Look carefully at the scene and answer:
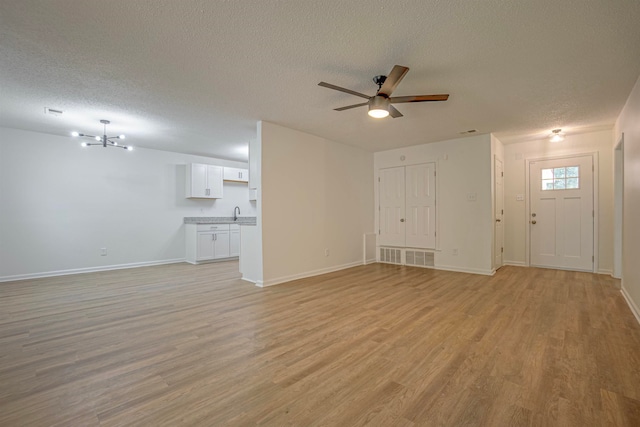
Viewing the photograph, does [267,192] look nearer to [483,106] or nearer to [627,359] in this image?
[483,106]

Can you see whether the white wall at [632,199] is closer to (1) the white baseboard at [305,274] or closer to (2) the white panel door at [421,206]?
(2) the white panel door at [421,206]

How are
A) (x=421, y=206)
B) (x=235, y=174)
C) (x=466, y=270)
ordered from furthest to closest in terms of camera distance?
(x=235, y=174) < (x=421, y=206) < (x=466, y=270)

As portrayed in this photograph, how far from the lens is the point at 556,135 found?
515 centimetres

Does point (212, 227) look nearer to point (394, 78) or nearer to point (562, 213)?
point (394, 78)

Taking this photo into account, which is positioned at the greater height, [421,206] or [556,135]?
[556,135]

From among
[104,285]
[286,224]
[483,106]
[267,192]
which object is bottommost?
[104,285]

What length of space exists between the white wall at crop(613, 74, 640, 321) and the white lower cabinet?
684cm

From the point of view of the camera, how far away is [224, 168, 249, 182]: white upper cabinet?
7473 mm

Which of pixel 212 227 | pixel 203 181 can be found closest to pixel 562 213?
pixel 212 227

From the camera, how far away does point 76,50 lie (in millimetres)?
2531

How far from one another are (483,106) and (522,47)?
143 centimetres

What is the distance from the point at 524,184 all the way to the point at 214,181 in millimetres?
6918

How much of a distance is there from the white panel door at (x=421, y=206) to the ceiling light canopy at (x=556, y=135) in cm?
199

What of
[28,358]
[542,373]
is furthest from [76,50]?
[542,373]
